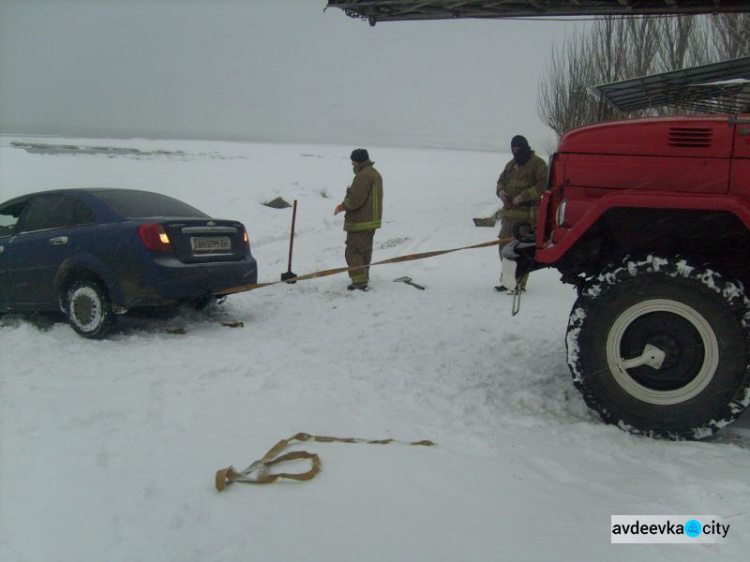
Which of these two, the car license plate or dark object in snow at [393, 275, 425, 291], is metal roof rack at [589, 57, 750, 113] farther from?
the car license plate

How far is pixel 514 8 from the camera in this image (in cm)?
572

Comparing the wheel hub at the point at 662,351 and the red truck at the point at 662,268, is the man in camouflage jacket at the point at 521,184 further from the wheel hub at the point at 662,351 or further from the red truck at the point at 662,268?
the wheel hub at the point at 662,351

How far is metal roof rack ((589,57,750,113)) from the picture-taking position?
4819mm

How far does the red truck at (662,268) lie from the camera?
3.29 metres

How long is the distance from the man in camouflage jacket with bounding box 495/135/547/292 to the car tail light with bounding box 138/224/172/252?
3763 mm

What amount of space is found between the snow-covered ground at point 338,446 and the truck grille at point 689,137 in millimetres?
1635

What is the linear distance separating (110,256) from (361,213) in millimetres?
3184

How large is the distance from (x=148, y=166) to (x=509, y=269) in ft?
70.2

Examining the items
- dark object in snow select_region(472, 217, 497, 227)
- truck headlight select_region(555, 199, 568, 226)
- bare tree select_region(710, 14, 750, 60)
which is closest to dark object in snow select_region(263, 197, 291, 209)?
dark object in snow select_region(472, 217, 497, 227)

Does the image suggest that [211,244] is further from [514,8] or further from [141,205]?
[514,8]

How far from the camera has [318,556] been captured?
2334 mm

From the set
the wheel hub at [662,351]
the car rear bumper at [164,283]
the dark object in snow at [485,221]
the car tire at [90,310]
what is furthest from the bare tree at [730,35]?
the car tire at [90,310]

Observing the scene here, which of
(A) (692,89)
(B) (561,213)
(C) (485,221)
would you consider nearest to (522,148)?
(A) (692,89)

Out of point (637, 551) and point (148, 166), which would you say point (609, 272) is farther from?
point (148, 166)
